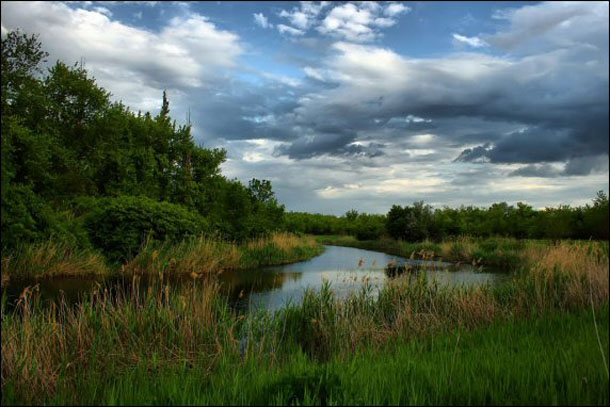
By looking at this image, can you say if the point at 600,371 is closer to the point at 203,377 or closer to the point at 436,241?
the point at 203,377

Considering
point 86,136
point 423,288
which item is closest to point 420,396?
point 423,288

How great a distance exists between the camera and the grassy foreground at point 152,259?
15.0 metres

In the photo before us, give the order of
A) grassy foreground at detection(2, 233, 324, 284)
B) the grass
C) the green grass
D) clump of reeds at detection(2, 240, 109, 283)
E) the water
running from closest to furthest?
the green grass → the water → clump of reeds at detection(2, 240, 109, 283) → grassy foreground at detection(2, 233, 324, 284) → the grass

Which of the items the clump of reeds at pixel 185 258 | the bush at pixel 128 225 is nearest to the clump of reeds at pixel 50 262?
the clump of reeds at pixel 185 258

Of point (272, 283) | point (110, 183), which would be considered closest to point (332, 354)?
point (272, 283)

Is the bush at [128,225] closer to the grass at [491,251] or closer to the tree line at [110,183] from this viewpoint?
the tree line at [110,183]

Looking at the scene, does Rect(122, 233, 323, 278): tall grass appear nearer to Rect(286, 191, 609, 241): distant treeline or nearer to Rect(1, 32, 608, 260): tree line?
Rect(1, 32, 608, 260): tree line

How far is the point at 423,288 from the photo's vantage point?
933cm

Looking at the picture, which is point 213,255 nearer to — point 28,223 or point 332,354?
point 28,223

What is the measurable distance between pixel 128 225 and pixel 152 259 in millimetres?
2444

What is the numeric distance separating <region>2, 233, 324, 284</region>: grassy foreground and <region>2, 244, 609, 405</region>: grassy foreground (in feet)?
12.0

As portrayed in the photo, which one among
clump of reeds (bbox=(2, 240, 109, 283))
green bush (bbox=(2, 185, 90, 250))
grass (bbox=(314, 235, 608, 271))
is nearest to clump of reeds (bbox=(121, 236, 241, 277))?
clump of reeds (bbox=(2, 240, 109, 283))

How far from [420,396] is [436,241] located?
1450 inches

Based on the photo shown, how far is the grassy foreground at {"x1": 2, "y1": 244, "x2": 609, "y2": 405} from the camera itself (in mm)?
3980
